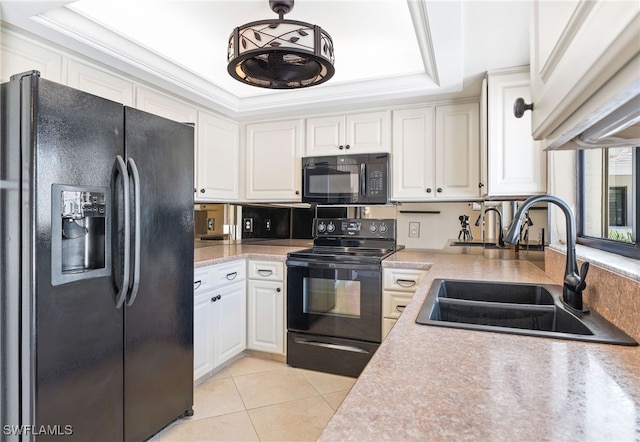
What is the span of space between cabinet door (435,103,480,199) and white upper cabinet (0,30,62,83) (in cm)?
241

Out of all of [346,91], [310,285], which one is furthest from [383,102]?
[310,285]

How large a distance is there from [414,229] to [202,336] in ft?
6.02

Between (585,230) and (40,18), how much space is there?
2686 mm

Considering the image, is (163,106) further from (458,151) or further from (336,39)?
(458,151)

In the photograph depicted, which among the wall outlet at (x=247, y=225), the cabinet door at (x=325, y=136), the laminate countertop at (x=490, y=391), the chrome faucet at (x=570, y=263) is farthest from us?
the wall outlet at (x=247, y=225)

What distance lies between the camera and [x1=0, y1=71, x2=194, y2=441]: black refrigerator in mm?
1206

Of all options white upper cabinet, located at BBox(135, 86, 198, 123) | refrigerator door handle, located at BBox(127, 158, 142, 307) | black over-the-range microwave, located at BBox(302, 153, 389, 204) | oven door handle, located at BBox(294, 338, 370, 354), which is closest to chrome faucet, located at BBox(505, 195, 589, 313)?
refrigerator door handle, located at BBox(127, 158, 142, 307)

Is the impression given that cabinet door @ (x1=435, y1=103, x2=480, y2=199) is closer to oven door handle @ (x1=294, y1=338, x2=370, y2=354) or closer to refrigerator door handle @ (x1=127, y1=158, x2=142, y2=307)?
oven door handle @ (x1=294, y1=338, x2=370, y2=354)

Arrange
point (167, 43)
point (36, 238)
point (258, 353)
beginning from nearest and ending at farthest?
1. point (36, 238)
2. point (167, 43)
3. point (258, 353)

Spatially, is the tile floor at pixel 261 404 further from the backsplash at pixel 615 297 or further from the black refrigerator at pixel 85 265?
the backsplash at pixel 615 297

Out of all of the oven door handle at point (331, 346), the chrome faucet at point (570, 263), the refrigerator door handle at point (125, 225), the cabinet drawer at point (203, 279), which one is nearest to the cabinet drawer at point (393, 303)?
the oven door handle at point (331, 346)

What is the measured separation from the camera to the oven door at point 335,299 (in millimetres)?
2340

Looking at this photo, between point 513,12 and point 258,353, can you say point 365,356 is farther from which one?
point 513,12

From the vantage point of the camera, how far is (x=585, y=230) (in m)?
1.62
